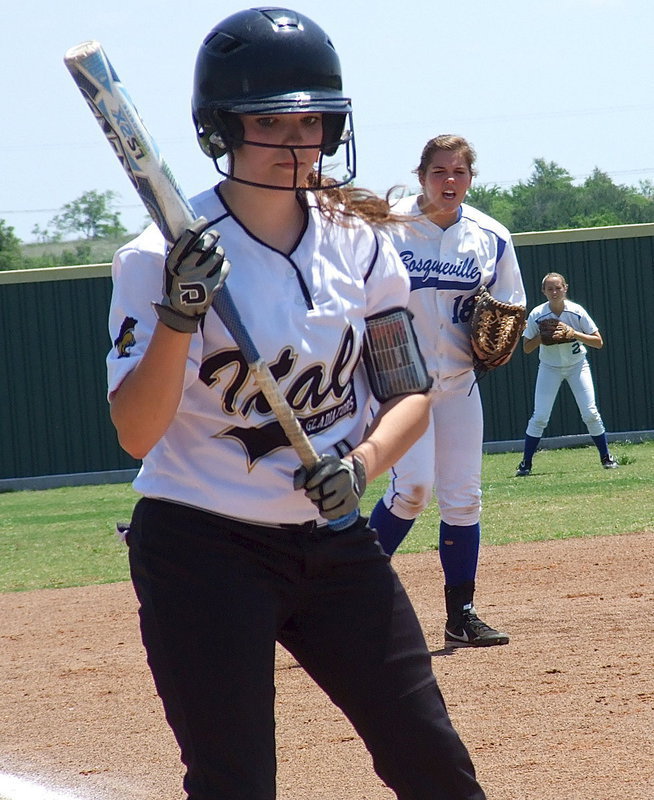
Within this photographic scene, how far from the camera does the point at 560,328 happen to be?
38.6 feet

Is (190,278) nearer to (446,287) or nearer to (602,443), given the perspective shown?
(446,287)

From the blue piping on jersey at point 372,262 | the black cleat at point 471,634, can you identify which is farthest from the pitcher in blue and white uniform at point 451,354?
the blue piping on jersey at point 372,262

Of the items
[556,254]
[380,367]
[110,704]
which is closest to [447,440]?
[110,704]

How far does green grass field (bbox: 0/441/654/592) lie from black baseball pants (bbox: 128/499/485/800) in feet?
19.0

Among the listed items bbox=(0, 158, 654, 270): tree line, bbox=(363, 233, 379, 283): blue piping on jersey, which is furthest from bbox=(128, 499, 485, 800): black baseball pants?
bbox=(0, 158, 654, 270): tree line

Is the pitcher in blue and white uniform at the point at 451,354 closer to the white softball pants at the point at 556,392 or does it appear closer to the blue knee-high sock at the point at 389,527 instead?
the blue knee-high sock at the point at 389,527

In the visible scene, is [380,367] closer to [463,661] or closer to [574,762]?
[574,762]

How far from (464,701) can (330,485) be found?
2.39 meters

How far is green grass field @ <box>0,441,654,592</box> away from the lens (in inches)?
332

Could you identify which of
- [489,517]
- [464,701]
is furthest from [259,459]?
[489,517]

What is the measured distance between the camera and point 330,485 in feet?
7.47

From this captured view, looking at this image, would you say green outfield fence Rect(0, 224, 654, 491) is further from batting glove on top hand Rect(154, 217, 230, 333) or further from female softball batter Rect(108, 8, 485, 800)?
batting glove on top hand Rect(154, 217, 230, 333)

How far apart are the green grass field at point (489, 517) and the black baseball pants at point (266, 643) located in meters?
5.78

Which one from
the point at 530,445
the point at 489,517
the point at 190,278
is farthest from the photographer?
the point at 530,445
